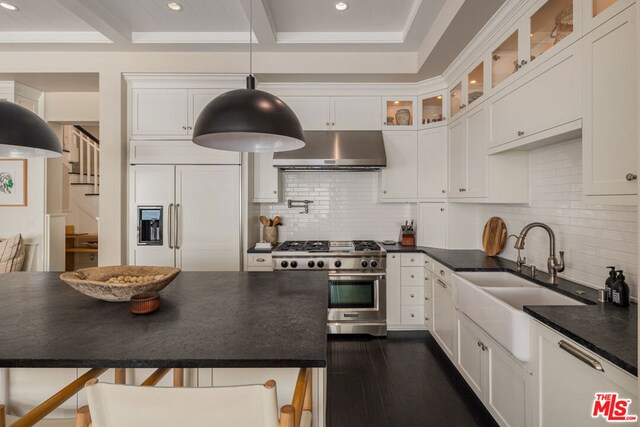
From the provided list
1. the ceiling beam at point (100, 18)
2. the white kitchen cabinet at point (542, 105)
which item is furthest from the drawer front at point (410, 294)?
the ceiling beam at point (100, 18)

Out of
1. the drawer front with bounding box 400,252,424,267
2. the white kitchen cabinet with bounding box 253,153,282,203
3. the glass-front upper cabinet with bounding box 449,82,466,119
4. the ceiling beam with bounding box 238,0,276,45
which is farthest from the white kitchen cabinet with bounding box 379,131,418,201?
the ceiling beam with bounding box 238,0,276,45

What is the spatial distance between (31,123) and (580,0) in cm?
305

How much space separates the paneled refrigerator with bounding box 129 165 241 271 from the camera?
11.4ft

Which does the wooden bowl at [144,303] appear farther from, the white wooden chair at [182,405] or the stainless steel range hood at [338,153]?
the stainless steel range hood at [338,153]

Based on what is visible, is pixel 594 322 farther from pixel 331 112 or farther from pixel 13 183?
pixel 13 183

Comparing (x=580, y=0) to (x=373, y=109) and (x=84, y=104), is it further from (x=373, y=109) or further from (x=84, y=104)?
(x=84, y=104)

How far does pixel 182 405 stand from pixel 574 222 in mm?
2520

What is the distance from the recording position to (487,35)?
2.66 meters

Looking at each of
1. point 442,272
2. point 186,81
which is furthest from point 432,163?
point 186,81

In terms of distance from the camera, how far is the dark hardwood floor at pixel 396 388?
2.23 metres

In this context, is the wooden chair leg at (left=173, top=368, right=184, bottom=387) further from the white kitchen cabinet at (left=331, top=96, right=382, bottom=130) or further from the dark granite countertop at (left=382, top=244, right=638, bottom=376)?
the white kitchen cabinet at (left=331, top=96, right=382, bottom=130)

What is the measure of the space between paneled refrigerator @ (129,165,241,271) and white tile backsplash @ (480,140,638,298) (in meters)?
2.73

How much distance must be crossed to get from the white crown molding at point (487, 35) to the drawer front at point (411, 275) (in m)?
2.06

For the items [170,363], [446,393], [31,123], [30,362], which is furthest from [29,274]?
[446,393]
